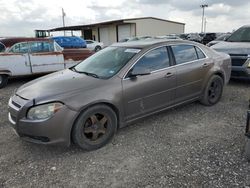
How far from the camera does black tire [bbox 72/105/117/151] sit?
347cm

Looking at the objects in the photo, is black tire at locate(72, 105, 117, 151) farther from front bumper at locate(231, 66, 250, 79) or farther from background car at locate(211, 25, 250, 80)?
front bumper at locate(231, 66, 250, 79)

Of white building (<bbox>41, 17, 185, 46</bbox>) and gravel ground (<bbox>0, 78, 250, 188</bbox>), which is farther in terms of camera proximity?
white building (<bbox>41, 17, 185, 46</bbox>)

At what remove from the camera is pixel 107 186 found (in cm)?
288

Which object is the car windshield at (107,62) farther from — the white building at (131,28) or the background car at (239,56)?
the white building at (131,28)

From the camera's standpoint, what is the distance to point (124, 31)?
3731 cm

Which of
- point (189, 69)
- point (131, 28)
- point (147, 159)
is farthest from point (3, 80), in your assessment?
point (131, 28)

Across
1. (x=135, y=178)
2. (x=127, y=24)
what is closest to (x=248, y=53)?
(x=135, y=178)

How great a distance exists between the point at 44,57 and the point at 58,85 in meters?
5.26

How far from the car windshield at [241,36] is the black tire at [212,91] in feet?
10.5

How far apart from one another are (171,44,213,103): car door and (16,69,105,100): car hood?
5.53 feet

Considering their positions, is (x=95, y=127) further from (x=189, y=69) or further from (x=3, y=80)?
(x=3, y=80)

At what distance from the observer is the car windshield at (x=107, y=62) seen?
4.02 m

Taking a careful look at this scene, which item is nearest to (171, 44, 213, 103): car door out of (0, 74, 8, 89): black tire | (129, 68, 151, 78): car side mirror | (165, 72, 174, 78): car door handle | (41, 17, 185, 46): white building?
(165, 72, 174, 78): car door handle

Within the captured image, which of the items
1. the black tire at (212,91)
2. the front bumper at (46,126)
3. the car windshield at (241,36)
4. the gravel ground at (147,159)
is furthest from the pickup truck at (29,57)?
the car windshield at (241,36)
